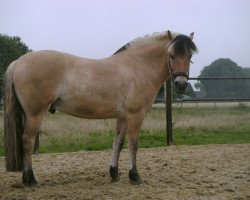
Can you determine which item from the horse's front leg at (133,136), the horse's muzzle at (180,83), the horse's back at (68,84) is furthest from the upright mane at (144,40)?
the horse's front leg at (133,136)

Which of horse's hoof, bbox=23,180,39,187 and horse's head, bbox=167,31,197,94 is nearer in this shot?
horse's hoof, bbox=23,180,39,187

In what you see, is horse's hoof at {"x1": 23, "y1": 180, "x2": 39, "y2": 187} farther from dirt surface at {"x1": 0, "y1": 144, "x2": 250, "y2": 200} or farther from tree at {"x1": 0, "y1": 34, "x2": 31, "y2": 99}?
tree at {"x1": 0, "y1": 34, "x2": 31, "y2": 99}

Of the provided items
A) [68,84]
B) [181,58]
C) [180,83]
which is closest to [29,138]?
[68,84]

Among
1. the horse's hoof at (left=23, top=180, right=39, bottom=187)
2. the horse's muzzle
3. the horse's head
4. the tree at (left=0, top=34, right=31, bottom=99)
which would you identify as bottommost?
the horse's hoof at (left=23, top=180, right=39, bottom=187)

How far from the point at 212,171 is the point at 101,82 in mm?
2383

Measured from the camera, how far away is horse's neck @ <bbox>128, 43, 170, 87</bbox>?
16.3 ft

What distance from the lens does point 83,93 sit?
4.48 m

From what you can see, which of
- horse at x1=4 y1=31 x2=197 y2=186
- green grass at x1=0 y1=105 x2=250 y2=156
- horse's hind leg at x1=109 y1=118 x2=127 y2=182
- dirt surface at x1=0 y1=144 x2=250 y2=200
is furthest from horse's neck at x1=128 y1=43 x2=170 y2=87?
green grass at x1=0 y1=105 x2=250 y2=156

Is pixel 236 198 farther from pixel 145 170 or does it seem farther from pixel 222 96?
pixel 222 96

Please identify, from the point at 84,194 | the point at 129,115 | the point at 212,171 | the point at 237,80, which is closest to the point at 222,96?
the point at 237,80

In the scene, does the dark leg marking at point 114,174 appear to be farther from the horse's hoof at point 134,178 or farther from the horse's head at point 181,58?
the horse's head at point 181,58

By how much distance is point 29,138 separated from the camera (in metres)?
4.32

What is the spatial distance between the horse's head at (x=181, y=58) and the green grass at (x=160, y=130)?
12.6ft

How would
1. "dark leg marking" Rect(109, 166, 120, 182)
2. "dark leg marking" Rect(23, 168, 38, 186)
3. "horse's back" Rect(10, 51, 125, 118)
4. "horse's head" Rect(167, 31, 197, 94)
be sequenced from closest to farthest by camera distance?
"horse's back" Rect(10, 51, 125, 118) → "dark leg marking" Rect(23, 168, 38, 186) → "horse's head" Rect(167, 31, 197, 94) → "dark leg marking" Rect(109, 166, 120, 182)
